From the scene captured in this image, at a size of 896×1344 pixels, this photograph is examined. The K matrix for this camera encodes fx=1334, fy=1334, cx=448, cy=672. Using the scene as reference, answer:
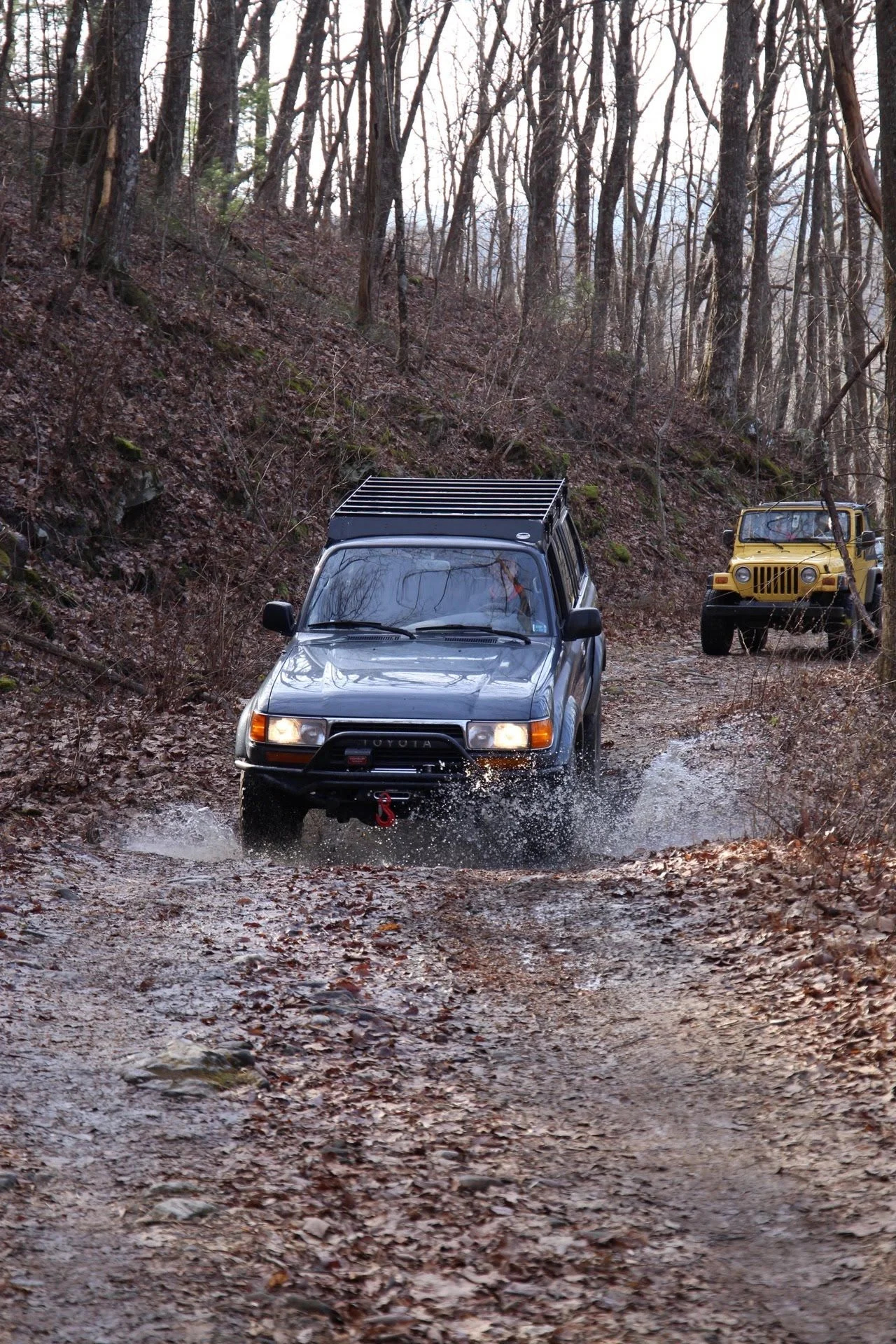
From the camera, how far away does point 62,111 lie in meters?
18.5

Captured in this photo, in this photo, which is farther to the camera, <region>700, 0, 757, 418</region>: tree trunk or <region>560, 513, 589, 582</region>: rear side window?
<region>700, 0, 757, 418</region>: tree trunk

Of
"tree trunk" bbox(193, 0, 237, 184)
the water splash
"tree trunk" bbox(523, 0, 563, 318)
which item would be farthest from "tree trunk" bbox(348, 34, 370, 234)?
the water splash

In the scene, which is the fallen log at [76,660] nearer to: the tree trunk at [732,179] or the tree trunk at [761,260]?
the tree trunk at [732,179]

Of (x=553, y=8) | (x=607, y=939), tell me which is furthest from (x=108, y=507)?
(x=553, y=8)

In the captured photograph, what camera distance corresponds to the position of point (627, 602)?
69.1 ft

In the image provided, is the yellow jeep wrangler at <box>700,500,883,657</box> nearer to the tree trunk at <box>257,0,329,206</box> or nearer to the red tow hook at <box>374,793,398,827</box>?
the red tow hook at <box>374,793,398,827</box>

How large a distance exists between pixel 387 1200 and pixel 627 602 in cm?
1806

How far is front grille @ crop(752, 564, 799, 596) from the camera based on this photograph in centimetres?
1634

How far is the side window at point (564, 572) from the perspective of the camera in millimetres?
8625

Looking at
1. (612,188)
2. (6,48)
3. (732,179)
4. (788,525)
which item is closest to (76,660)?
(788,525)

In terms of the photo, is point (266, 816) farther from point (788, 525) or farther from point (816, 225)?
point (816, 225)

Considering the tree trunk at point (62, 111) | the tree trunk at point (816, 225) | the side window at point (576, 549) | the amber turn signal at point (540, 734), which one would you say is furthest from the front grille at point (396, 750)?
the tree trunk at point (816, 225)

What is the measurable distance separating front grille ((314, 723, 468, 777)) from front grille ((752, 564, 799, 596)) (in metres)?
10.4

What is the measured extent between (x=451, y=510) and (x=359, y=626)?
1362 millimetres
